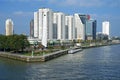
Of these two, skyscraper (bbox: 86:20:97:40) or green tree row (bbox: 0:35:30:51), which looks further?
→ skyscraper (bbox: 86:20:97:40)

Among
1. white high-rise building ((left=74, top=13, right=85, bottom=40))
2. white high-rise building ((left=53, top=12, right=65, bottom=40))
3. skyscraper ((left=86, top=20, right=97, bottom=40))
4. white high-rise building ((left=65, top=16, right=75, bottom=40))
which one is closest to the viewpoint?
white high-rise building ((left=53, top=12, right=65, bottom=40))

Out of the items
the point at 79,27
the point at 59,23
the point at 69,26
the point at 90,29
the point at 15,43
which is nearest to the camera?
the point at 15,43

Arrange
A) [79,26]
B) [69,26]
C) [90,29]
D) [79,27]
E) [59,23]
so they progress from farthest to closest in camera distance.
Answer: [90,29], [79,26], [79,27], [69,26], [59,23]

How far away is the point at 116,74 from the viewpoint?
2408 centimetres

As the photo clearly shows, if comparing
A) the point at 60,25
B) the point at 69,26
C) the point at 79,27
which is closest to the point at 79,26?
the point at 79,27

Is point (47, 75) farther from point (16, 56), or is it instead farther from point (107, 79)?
point (16, 56)

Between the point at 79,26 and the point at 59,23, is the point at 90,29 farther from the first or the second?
the point at 59,23

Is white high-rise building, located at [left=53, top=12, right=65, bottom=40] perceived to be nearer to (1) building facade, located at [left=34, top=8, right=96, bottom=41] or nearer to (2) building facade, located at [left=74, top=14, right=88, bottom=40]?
(1) building facade, located at [left=34, top=8, right=96, bottom=41]

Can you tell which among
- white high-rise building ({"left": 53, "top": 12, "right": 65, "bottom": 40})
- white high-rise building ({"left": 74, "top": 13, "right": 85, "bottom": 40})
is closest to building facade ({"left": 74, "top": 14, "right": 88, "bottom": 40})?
white high-rise building ({"left": 74, "top": 13, "right": 85, "bottom": 40})

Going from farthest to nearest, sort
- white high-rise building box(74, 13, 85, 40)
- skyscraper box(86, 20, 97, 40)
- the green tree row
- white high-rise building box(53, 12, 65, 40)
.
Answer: skyscraper box(86, 20, 97, 40) < white high-rise building box(74, 13, 85, 40) < white high-rise building box(53, 12, 65, 40) < the green tree row

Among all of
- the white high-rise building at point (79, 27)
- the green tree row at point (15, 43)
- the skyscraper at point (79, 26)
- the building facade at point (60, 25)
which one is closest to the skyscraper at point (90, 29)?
the building facade at point (60, 25)

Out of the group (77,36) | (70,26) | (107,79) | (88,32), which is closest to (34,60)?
(107,79)

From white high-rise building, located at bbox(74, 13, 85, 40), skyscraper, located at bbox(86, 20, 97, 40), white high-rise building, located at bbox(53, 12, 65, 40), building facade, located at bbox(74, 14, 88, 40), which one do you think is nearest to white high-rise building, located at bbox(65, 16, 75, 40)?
white high-rise building, located at bbox(53, 12, 65, 40)

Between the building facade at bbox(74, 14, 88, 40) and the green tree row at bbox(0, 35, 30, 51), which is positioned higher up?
the building facade at bbox(74, 14, 88, 40)
